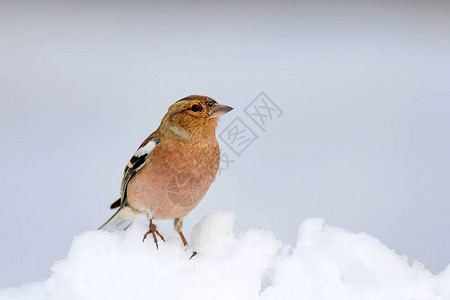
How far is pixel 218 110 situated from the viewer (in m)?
1.85

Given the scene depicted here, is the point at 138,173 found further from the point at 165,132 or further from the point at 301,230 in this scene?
the point at 301,230

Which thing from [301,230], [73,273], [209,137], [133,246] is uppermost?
[209,137]

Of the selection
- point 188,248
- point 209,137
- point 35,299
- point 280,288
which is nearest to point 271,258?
point 280,288

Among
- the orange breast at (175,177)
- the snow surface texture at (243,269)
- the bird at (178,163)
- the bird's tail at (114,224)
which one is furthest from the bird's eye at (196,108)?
the bird's tail at (114,224)

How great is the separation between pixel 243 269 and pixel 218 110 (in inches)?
19.8

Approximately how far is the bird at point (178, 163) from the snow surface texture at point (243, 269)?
0.35 ft

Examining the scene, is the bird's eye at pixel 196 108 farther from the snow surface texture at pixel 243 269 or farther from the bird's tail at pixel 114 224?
the bird's tail at pixel 114 224

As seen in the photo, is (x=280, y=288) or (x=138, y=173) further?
(x=138, y=173)

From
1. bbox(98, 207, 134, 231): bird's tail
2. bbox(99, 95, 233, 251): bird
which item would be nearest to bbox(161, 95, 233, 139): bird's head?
bbox(99, 95, 233, 251): bird

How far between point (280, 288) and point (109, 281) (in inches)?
20.5

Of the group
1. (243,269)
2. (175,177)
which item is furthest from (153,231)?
(243,269)

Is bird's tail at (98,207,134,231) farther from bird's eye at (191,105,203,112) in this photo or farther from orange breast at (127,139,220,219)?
bird's eye at (191,105,203,112)

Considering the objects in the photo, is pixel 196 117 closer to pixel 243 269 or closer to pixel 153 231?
pixel 153 231

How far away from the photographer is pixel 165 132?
6.26 ft
